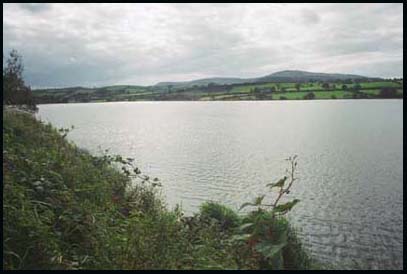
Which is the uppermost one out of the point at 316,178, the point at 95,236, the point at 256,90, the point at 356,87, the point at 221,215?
the point at 356,87

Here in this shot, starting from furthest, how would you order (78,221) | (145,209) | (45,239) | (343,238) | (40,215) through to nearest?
(343,238)
(145,209)
(78,221)
(40,215)
(45,239)

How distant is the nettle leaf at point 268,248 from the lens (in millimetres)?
7117

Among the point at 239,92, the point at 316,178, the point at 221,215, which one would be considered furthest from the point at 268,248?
the point at 239,92

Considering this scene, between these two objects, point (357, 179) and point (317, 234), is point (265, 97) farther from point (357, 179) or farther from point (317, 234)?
point (317, 234)

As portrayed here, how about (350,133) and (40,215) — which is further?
(350,133)

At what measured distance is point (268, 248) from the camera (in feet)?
24.3

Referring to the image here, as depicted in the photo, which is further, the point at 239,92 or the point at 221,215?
the point at 239,92

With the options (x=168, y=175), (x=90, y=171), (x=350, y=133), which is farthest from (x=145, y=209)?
(x=350, y=133)

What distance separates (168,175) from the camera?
22281 mm

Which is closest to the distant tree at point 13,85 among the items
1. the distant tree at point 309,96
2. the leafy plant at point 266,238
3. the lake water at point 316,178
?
the lake water at point 316,178

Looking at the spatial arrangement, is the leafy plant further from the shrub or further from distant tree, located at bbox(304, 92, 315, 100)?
distant tree, located at bbox(304, 92, 315, 100)

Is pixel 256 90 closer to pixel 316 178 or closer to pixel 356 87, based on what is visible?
pixel 356 87

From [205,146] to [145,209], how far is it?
77.9 feet
